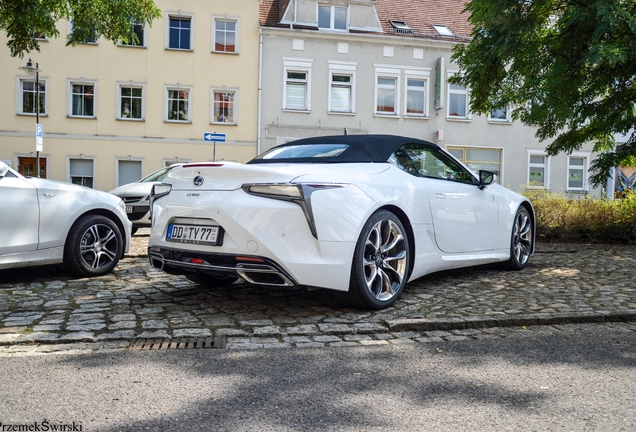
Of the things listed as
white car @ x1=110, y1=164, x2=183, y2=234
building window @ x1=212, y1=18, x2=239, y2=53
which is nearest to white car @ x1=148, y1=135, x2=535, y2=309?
white car @ x1=110, y1=164, x2=183, y2=234

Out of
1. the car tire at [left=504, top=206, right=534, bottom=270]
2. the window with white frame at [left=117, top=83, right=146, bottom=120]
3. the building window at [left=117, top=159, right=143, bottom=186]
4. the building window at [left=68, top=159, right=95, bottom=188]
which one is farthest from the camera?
the building window at [left=117, top=159, right=143, bottom=186]

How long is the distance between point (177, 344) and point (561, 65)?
816 cm

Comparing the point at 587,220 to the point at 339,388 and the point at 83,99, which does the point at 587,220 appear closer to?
the point at 339,388

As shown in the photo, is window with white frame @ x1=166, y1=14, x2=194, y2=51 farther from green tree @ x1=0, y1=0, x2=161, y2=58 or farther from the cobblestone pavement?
the cobblestone pavement

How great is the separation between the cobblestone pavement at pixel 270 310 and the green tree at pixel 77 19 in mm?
5934

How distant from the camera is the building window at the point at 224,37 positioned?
26484 mm

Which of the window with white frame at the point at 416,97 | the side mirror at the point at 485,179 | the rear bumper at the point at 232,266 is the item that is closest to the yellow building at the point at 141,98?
the window with white frame at the point at 416,97

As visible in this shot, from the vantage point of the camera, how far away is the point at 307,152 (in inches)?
218

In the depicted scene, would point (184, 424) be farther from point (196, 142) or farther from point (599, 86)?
point (196, 142)

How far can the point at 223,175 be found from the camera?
4.71m

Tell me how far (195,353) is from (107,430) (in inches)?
49.7

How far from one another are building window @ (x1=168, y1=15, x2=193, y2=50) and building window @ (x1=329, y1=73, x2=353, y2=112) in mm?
6356

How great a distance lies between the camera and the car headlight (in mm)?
4449

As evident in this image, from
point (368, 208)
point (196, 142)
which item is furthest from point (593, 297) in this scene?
point (196, 142)
